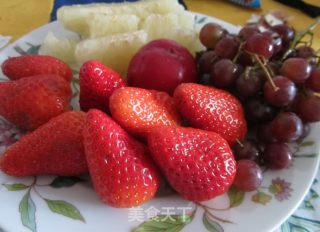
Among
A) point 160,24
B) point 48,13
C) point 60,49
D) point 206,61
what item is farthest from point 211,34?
point 48,13

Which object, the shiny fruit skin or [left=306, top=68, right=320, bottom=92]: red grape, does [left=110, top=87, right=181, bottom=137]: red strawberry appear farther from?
[left=306, top=68, right=320, bottom=92]: red grape

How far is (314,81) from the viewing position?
0.78 meters

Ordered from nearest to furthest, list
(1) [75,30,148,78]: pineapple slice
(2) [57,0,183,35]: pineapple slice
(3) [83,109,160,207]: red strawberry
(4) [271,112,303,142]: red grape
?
1. (3) [83,109,160,207]: red strawberry
2. (4) [271,112,303,142]: red grape
3. (1) [75,30,148,78]: pineapple slice
4. (2) [57,0,183,35]: pineapple slice

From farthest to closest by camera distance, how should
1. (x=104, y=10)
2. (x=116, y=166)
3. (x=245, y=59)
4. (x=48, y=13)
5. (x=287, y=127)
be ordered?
(x=48, y=13), (x=104, y=10), (x=245, y=59), (x=287, y=127), (x=116, y=166)

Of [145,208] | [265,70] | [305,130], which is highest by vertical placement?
[265,70]

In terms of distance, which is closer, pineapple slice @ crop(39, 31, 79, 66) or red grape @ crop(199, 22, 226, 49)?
red grape @ crop(199, 22, 226, 49)

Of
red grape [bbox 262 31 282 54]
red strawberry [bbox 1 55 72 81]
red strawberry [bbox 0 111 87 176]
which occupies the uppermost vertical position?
red grape [bbox 262 31 282 54]

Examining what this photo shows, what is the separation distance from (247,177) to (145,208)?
186mm

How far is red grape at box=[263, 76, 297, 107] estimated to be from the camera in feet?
2.46

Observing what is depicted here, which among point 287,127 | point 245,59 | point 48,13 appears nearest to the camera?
point 287,127

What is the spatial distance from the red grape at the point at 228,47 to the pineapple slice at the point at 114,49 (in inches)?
8.5

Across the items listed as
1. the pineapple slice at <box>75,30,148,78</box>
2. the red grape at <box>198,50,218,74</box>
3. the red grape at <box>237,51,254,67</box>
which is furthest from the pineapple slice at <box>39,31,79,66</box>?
the red grape at <box>237,51,254,67</box>

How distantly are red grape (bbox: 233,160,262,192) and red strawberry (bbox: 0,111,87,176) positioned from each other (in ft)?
0.90

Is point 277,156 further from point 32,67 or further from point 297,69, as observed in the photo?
point 32,67
